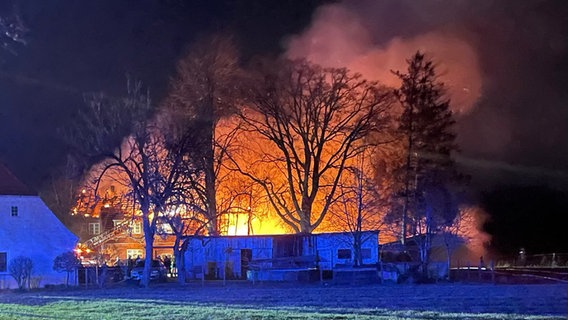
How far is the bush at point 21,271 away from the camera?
36438 millimetres

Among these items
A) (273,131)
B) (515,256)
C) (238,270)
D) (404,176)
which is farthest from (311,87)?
(515,256)

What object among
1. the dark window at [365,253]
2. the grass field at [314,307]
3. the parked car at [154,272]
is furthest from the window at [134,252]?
the grass field at [314,307]

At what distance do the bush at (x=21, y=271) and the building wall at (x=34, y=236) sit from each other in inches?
112

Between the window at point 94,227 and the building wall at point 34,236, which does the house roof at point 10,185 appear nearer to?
the building wall at point 34,236

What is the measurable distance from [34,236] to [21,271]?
5.09 metres

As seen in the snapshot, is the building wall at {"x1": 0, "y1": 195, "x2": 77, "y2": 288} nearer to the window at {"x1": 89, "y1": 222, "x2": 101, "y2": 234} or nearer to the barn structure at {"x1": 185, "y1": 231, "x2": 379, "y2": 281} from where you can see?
the barn structure at {"x1": 185, "y1": 231, "x2": 379, "y2": 281}

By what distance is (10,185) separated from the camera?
4206 cm

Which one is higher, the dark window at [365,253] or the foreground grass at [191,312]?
the dark window at [365,253]

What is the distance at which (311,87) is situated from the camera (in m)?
47.7

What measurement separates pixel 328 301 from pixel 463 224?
25719mm

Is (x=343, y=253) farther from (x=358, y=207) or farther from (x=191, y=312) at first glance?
(x=191, y=312)

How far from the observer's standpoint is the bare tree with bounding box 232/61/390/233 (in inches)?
1880

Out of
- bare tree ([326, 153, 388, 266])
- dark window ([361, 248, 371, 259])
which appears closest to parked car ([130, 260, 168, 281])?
bare tree ([326, 153, 388, 266])

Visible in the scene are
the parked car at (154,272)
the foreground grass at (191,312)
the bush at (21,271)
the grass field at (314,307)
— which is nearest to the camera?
the foreground grass at (191,312)
